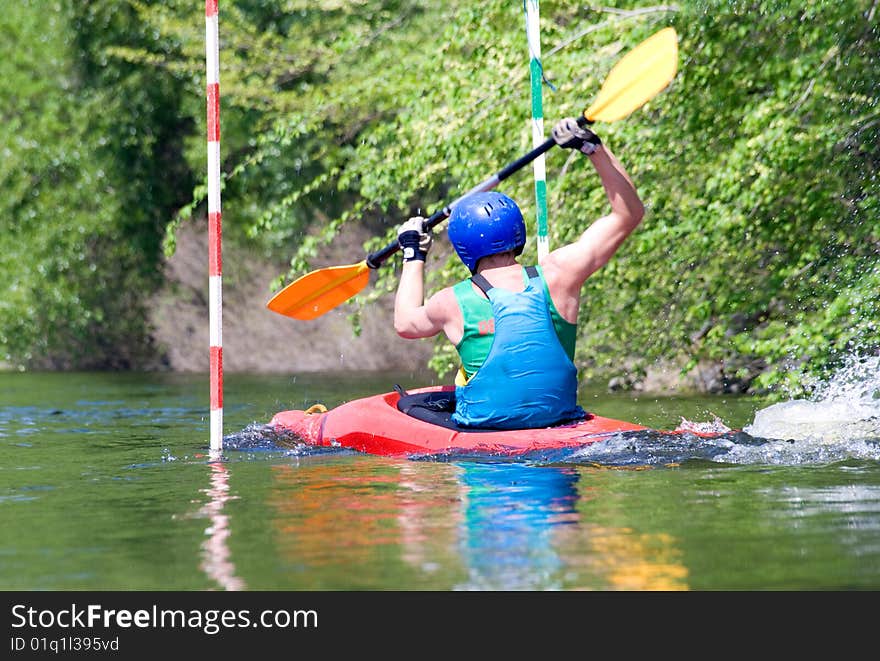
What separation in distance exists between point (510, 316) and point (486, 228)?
16.8 inches

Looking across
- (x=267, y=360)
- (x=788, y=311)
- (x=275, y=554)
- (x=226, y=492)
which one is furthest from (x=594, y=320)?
(x=267, y=360)

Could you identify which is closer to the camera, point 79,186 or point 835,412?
point 835,412

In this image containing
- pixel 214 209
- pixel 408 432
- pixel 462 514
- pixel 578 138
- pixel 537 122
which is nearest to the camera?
pixel 462 514

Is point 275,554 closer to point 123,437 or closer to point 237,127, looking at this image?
point 123,437

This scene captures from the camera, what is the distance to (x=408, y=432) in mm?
7613

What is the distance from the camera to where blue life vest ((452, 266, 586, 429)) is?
23.1 feet

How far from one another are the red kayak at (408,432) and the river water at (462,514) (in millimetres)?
101

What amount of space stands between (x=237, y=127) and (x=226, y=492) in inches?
656

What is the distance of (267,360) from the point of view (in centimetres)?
2325

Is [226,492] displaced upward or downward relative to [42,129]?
downward

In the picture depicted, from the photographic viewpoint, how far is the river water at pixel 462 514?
4293mm

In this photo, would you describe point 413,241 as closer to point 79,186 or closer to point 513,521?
point 513,521

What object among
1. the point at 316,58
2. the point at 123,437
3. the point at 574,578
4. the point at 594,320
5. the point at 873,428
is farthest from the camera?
the point at 316,58

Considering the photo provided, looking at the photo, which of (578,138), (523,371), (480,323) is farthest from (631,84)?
(523,371)
